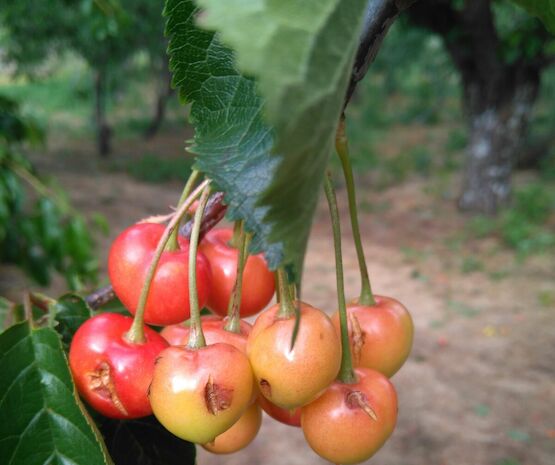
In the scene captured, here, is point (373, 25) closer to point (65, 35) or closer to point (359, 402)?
point (359, 402)

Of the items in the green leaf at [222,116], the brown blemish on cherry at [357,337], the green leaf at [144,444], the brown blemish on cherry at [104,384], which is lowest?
the green leaf at [144,444]

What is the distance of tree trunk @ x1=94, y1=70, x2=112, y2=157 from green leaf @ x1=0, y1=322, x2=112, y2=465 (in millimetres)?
11396

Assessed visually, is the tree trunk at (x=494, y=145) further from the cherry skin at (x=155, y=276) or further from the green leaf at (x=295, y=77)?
the green leaf at (x=295, y=77)

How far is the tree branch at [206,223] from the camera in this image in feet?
2.11

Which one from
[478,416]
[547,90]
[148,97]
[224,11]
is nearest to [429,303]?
[478,416]

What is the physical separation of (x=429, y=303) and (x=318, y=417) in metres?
5.12

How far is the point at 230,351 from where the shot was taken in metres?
0.52

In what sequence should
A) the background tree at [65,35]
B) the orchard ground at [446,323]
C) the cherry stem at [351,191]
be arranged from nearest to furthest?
the cherry stem at [351,191] < the orchard ground at [446,323] < the background tree at [65,35]

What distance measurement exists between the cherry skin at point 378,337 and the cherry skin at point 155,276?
0.50ft

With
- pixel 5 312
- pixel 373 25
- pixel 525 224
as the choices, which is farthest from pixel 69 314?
pixel 525 224

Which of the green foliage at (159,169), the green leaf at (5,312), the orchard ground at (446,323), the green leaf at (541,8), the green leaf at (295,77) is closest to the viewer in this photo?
the green leaf at (295,77)

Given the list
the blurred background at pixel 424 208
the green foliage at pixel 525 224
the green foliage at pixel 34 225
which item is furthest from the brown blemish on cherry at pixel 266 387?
the green foliage at pixel 525 224

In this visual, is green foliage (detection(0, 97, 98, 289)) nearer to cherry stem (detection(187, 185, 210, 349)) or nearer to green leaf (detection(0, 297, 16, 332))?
green leaf (detection(0, 297, 16, 332))

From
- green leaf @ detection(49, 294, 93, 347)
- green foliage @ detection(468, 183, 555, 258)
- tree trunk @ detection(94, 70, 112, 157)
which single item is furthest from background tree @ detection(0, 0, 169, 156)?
green leaf @ detection(49, 294, 93, 347)
